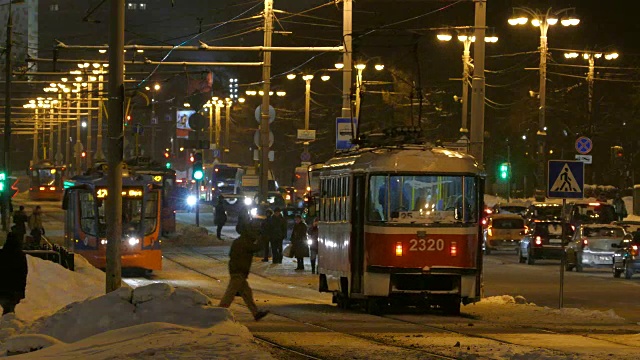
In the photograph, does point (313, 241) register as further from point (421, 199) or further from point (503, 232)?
point (503, 232)

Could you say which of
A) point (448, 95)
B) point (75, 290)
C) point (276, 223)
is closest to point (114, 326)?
point (75, 290)

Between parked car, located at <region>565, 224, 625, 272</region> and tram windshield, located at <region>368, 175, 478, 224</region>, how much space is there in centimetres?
1816

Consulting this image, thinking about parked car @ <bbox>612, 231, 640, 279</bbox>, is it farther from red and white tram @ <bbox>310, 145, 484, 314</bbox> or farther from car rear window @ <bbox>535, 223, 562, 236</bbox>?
red and white tram @ <bbox>310, 145, 484, 314</bbox>

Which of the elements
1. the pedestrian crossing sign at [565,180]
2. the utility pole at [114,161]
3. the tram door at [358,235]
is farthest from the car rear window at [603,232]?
the utility pole at [114,161]

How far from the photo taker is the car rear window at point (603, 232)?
126ft

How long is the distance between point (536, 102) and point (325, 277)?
2213 inches

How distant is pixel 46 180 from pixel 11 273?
73426 millimetres

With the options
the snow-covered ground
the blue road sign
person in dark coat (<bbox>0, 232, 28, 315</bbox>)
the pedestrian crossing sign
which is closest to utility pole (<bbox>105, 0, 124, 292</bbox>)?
person in dark coat (<bbox>0, 232, 28, 315</bbox>)

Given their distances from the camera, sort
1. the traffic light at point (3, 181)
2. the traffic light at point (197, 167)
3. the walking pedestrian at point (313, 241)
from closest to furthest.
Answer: the walking pedestrian at point (313, 241)
the traffic light at point (3, 181)
the traffic light at point (197, 167)

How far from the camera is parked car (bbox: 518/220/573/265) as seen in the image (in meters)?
41.7

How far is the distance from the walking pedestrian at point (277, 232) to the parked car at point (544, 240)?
9095 millimetres

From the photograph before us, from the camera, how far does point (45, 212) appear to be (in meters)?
77.1

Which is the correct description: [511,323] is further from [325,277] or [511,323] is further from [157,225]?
[157,225]

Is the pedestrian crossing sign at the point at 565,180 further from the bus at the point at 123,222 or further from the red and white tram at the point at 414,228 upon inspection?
the bus at the point at 123,222
